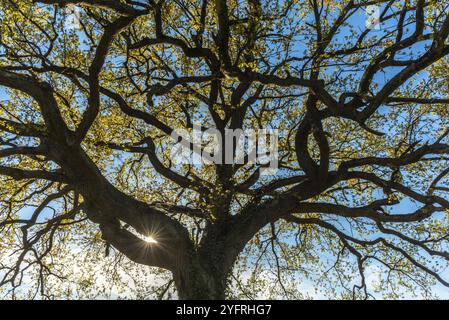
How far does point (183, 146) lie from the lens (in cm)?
1519

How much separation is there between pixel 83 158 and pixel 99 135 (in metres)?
4.02

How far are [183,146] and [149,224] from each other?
5.61 meters

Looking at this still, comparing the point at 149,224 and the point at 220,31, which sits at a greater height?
the point at 220,31

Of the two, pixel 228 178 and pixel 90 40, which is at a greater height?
pixel 90 40

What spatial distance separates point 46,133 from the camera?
9734 mm

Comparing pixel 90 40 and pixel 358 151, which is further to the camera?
pixel 358 151

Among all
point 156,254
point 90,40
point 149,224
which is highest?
point 90,40

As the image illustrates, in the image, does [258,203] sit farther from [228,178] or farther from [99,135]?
[99,135]

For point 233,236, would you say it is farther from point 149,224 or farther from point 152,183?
point 152,183
